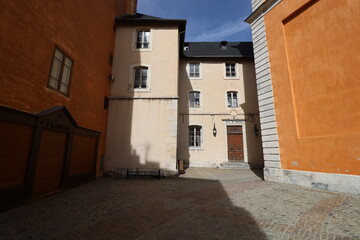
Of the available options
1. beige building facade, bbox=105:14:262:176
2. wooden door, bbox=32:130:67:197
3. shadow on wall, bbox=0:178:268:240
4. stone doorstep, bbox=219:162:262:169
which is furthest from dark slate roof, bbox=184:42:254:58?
shadow on wall, bbox=0:178:268:240

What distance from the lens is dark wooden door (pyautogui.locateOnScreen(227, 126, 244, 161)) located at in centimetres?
1318

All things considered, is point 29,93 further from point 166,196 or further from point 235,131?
point 235,131

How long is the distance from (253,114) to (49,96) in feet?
42.8

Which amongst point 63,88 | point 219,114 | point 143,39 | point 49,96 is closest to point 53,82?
point 63,88

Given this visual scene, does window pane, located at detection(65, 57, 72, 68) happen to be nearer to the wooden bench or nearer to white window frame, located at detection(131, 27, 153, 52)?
white window frame, located at detection(131, 27, 153, 52)

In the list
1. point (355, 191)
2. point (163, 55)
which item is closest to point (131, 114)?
point (163, 55)

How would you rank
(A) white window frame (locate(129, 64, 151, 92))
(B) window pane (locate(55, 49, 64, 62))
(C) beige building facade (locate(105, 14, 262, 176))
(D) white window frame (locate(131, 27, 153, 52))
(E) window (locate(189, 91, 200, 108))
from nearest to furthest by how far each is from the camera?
(B) window pane (locate(55, 49, 64, 62)), (C) beige building facade (locate(105, 14, 262, 176)), (A) white window frame (locate(129, 64, 151, 92)), (D) white window frame (locate(131, 27, 153, 52)), (E) window (locate(189, 91, 200, 108))

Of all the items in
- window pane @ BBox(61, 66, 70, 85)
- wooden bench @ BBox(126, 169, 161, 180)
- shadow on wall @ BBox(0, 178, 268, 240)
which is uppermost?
window pane @ BBox(61, 66, 70, 85)

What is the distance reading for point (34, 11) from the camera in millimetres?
5203

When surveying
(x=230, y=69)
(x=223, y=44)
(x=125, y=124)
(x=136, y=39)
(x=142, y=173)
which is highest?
(x=223, y=44)

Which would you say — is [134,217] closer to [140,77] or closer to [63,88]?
[63,88]

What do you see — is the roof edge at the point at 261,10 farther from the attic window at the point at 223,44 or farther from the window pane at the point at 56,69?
the window pane at the point at 56,69

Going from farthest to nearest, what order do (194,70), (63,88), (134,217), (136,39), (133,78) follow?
(194,70) < (136,39) < (133,78) < (63,88) < (134,217)

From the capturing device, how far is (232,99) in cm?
1425
